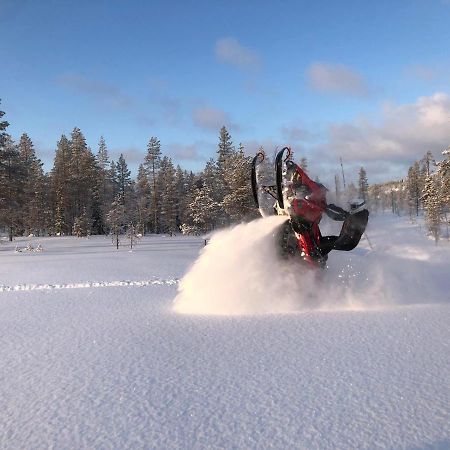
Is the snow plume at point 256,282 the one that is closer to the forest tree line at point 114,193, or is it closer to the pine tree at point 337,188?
the pine tree at point 337,188

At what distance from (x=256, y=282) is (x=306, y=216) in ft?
5.31

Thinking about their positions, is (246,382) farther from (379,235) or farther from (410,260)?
(410,260)

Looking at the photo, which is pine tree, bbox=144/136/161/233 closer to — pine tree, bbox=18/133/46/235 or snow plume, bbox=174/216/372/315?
pine tree, bbox=18/133/46/235

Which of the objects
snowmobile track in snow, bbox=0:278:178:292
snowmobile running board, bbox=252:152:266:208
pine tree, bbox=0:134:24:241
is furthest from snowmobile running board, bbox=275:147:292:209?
pine tree, bbox=0:134:24:241

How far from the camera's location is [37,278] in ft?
49.7

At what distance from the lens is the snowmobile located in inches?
310

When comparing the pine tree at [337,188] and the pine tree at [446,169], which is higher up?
the pine tree at [446,169]

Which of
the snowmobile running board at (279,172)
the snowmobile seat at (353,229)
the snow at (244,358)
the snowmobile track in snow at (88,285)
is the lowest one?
the snowmobile track in snow at (88,285)

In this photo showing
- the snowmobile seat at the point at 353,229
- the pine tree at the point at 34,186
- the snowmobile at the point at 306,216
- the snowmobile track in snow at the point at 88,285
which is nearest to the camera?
the snowmobile at the point at 306,216

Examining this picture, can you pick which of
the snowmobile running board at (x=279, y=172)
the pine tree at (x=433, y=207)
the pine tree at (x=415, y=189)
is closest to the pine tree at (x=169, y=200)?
the pine tree at (x=433, y=207)

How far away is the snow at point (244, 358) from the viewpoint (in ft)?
10.5

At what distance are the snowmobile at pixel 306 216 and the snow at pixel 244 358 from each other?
0.33 m

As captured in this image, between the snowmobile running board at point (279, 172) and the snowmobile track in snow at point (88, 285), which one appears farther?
the snowmobile track in snow at point (88, 285)

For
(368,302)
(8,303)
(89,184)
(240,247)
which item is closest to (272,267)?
(240,247)
